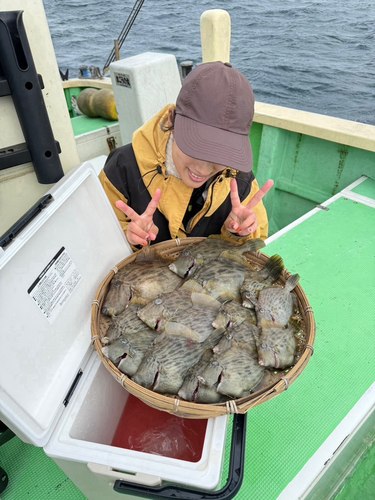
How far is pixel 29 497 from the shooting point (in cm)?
139

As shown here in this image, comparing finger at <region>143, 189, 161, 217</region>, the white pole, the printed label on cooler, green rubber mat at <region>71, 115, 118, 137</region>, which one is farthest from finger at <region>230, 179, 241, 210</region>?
green rubber mat at <region>71, 115, 118, 137</region>

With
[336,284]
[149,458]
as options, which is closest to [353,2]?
[336,284]

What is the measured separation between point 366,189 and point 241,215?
2036 mm

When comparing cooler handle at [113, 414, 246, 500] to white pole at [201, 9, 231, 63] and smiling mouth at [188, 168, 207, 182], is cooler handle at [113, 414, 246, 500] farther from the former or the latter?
white pole at [201, 9, 231, 63]

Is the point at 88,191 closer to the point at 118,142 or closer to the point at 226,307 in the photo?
the point at 226,307

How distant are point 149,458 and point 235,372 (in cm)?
40

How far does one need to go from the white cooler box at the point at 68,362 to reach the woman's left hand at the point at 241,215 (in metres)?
0.61

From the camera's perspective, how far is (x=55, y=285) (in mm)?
1145

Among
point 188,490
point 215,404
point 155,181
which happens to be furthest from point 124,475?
point 155,181

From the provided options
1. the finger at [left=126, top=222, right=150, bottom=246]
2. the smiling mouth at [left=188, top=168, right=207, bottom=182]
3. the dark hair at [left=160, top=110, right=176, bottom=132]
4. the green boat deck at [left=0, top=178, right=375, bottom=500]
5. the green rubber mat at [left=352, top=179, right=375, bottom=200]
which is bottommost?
the green boat deck at [left=0, top=178, right=375, bottom=500]

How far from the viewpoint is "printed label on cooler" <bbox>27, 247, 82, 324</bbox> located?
1065 mm

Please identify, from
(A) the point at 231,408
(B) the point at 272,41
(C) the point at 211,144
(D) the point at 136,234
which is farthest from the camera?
(B) the point at 272,41

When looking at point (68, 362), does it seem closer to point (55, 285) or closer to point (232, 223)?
point (55, 285)

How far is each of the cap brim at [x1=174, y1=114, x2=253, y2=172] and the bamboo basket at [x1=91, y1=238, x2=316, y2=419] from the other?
0.59 meters
